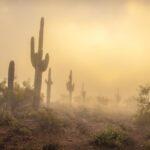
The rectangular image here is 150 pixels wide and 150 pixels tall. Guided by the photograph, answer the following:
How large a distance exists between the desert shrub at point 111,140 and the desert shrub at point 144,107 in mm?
7482

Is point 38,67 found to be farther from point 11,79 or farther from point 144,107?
point 144,107

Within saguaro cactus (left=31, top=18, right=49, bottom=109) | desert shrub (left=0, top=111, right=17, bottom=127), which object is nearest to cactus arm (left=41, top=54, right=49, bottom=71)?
saguaro cactus (left=31, top=18, right=49, bottom=109)

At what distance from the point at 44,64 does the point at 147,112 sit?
34.9ft

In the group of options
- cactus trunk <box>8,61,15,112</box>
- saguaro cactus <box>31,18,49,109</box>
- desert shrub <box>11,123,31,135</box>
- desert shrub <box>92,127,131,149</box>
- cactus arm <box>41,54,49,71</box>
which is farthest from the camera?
cactus arm <box>41,54,49,71</box>

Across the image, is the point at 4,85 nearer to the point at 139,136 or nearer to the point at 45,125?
the point at 45,125

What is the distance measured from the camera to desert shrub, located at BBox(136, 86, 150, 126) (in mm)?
26917

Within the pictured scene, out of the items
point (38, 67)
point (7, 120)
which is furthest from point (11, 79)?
point (7, 120)

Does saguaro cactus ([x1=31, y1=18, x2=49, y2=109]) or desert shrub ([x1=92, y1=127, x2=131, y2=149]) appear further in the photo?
saguaro cactus ([x1=31, y1=18, x2=49, y2=109])

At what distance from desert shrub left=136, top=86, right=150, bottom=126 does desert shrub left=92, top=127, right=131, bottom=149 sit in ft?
24.5

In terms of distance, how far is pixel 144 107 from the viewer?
28.6 m

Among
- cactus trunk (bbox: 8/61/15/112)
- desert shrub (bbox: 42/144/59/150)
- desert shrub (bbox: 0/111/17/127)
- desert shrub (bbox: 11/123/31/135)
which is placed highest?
cactus trunk (bbox: 8/61/15/112)

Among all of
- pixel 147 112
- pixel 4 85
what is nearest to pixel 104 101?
pixel 4 85

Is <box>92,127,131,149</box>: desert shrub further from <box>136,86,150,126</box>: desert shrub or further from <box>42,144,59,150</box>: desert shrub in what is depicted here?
<box>136,86,150,126</box>: desert shrub

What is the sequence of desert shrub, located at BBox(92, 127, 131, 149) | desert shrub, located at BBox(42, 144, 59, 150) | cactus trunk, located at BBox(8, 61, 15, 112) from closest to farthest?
desert shrub, located at BBox(42, 144, 59, 150)
desert shrub, located at BBox(92, 127, 131, 149)
cactus trunk, located at BBox(8, 61, 15, 112)
